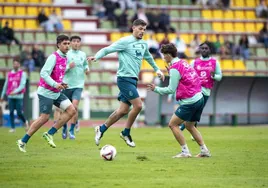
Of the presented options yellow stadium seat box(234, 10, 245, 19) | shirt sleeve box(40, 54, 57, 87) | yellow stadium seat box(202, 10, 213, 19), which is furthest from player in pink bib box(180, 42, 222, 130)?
yellow stadium seat box(234, 10, 245, 19)

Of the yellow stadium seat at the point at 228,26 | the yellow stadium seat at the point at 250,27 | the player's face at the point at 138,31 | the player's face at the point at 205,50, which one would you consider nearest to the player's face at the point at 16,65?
the player's face at the point at 205,50

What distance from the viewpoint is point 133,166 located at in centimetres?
1384

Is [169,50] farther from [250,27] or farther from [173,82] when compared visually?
[250,27]

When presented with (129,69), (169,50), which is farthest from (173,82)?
(129,69)

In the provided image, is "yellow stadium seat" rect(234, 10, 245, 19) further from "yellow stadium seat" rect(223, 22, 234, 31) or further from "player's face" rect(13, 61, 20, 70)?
"player's face" rect(13, 61, 20, 70)

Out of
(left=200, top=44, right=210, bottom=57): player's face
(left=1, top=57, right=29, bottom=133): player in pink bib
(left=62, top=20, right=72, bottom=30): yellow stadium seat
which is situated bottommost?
(left=1, top=57, right=29, bottom=133): player in pink bib

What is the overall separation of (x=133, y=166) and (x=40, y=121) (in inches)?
126

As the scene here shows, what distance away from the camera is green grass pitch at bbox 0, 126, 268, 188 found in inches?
461

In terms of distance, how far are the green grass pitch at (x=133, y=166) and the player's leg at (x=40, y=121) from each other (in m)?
0.25

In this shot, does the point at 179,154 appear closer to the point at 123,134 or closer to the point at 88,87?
the point at 123,134

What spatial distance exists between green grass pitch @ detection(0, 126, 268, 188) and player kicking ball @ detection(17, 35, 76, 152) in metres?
0.50

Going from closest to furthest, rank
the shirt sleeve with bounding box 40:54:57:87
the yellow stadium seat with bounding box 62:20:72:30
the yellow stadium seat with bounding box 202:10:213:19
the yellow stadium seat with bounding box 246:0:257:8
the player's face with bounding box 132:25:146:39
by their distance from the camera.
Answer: the shirt sleeve with bounding box 40:54:57:87 → the player's face with bounding box 132:25:146:39 → the yellow stadium seat with bounding box 62:20:72:30 → the yellow stadium seat with bounding box 202:10:213:19 → the yellow stadium seat with bounding box 246:0:257:8

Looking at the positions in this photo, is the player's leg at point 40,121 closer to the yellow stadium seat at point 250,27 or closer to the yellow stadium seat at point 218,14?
the yellow stadium seat at point 218,14

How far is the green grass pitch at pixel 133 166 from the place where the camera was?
461 inches
